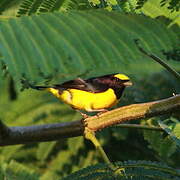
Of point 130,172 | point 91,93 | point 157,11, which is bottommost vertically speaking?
point 91,93

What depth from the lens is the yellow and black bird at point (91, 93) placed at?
223cm

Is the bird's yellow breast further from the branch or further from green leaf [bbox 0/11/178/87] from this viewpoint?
green leaf [bbox 0/11/178/87]

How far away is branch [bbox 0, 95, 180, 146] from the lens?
1350mm

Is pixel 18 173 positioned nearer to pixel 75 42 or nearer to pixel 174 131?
pixel 174 131

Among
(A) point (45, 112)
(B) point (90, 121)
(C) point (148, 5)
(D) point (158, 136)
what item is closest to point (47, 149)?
(A) point (45, 112)

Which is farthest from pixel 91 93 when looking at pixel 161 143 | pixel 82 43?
pixel 82 43

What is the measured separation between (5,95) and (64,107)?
43 cm

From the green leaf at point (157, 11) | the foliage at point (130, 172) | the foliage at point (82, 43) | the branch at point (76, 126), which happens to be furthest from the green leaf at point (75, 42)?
the foliage at point (130, 172)

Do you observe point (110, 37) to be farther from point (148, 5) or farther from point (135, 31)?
point (148, 5)

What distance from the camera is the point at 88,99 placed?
229 centimetres

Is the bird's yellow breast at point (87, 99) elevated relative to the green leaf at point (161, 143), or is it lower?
elevated

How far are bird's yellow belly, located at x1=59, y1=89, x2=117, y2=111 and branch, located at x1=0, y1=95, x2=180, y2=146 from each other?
30.5 inches

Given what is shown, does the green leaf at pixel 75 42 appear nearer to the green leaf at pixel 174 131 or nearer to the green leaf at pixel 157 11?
the green leaf at pixel 157 11

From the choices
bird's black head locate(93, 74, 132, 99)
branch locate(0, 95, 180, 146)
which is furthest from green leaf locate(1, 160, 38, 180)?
bird's black head locate(93, 74, 132, 99)
